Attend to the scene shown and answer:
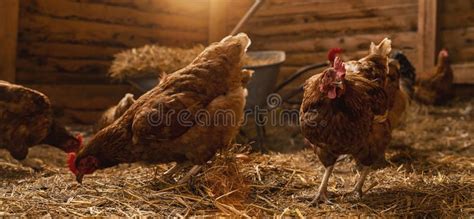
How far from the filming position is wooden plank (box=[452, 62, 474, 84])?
5.59 metres

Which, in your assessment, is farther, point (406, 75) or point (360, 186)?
point (406, 75)

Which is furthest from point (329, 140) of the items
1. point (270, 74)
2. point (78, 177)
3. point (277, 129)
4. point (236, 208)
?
point (277, 129)

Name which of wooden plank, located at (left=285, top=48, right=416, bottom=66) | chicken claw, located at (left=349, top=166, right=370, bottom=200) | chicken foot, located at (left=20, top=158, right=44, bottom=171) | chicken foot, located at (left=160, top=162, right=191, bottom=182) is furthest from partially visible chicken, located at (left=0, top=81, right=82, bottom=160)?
wooden plank, located at (left=285, top=48, right=416, bottom=66)

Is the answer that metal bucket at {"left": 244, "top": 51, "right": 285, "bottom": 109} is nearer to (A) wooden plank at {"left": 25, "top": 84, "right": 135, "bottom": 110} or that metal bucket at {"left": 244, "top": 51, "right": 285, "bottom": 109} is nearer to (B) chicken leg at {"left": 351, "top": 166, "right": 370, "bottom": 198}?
(B) chicken leg at {"left": 351, "top": 166, "right": 370, "bottom": 198}

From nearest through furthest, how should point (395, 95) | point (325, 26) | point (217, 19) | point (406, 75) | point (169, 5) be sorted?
point (395, 95), point (406, 75), point (325, 26), point (169, 5), point (217, 19)

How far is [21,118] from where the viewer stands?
3943mm

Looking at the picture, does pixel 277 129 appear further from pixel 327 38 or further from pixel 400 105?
→ pixel 400 105

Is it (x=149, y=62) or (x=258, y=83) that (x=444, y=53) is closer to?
(x=258, y=83)

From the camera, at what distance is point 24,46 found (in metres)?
5.92

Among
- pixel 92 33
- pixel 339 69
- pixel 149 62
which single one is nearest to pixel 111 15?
pixel 92 33

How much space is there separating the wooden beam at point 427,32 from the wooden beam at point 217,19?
3.29 m

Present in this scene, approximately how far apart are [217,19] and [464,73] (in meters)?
4.01

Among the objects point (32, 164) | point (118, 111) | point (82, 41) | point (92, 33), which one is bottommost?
point (32, 164)

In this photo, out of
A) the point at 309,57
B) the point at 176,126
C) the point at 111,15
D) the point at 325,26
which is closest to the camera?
the point at 176,126
